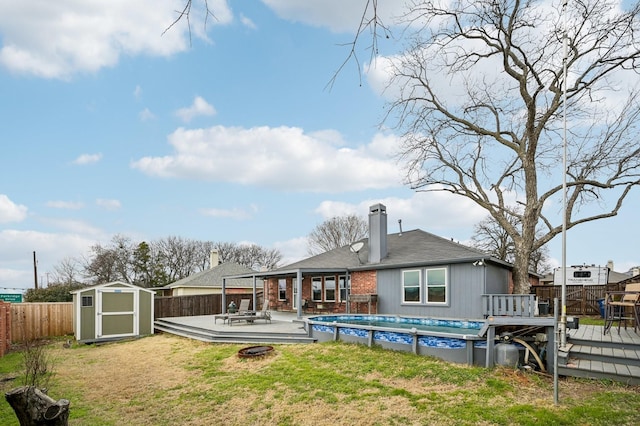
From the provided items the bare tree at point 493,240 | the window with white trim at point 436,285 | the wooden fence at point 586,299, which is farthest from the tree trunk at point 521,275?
the bare tree at point 493,240

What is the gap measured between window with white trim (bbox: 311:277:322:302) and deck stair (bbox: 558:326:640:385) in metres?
12.7

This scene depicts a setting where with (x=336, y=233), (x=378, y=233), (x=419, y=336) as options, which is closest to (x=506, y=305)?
(x=419, y=336)

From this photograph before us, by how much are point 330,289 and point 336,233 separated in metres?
19.5

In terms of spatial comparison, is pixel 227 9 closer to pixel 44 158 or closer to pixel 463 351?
pixel 463 351

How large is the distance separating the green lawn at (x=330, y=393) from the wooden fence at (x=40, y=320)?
23.8ft

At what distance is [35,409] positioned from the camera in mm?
4188

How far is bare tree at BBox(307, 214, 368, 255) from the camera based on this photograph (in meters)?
37.2

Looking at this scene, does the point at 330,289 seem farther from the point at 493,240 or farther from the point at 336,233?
the point at 336,233

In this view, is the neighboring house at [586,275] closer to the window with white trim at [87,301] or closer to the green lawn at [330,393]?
the green lawn at [330,393]

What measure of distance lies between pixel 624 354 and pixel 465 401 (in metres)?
3.50

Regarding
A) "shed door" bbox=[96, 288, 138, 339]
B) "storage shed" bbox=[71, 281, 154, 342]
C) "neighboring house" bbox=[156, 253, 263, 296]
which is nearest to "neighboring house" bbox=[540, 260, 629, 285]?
"neighboring house" bbox=[156, 253, 263, 296]

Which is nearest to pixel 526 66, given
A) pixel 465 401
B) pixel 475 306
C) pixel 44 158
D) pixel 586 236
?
pixel 586 236

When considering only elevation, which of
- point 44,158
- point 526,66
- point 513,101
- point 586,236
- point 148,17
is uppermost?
point 526,66

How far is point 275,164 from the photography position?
1688 cm
